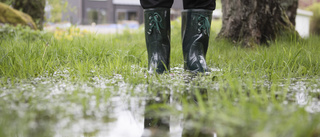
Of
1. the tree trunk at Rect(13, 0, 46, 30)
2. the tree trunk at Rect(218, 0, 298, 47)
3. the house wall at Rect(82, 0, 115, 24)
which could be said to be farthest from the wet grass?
the house wall at Rect(82, 0, 115, 24)

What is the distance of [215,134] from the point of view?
704 millimetres

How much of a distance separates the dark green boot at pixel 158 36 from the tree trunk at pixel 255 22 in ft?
4.36

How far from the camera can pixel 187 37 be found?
1.69 m

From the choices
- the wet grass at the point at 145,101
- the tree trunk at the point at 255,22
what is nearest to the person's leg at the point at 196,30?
the wet grass at the point at 145,101

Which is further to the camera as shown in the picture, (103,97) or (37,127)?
(103,97)

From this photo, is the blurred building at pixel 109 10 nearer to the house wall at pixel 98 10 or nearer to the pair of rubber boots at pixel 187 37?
the house wall at pixel 98 10

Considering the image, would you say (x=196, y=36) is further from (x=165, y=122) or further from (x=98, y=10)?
(x=98, y=10)

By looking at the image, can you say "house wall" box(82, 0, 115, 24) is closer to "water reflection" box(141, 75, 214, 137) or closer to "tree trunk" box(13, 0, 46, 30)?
"tree trunk" box(13, 0, 46, 30)

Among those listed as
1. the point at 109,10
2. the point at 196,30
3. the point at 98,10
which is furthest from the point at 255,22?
the point at 98,10

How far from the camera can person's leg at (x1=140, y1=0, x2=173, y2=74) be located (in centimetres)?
156

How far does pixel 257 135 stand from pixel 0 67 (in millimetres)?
1399

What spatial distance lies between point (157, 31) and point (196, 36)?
0.25 metres

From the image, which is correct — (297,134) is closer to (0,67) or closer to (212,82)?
(212,82)

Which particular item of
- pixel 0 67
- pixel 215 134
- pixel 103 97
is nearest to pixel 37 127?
pixel 103 97
